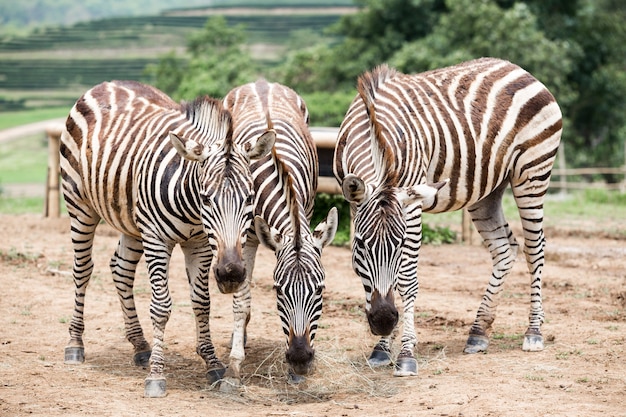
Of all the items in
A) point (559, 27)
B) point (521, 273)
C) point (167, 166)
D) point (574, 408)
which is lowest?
point (574, 408)

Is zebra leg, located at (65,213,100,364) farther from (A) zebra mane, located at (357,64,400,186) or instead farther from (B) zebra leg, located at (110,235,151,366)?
(A) zebra mane, located at (357,64,400,186)

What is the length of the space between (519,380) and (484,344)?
1176 millimetres

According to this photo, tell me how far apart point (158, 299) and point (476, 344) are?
9.47ft

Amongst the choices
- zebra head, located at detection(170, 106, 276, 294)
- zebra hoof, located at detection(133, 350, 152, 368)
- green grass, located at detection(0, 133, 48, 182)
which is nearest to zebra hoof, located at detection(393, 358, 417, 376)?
zebra head, located at detection(170, 106, 276, 294)

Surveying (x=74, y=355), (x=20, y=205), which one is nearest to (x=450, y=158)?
(x=74, y=355)

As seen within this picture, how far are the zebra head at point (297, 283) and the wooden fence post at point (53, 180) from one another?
946 centimetres

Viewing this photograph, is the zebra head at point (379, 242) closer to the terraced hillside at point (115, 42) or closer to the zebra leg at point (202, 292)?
the zebra leg at point (202, 292)

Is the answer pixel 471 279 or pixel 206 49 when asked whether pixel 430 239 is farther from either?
pixel 206 49

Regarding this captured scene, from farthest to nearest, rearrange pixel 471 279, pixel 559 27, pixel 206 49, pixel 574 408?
pixel 206 49 → pixel 559 27 → pixel 471 279 → pixel 574 408

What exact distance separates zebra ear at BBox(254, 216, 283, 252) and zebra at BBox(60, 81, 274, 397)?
85 mm

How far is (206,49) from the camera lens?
3322 cm

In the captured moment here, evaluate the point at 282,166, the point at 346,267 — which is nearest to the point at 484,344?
the point at 282,166

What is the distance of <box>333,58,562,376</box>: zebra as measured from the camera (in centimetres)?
676

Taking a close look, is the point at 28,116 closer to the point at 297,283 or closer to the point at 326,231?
the point at 326,231
